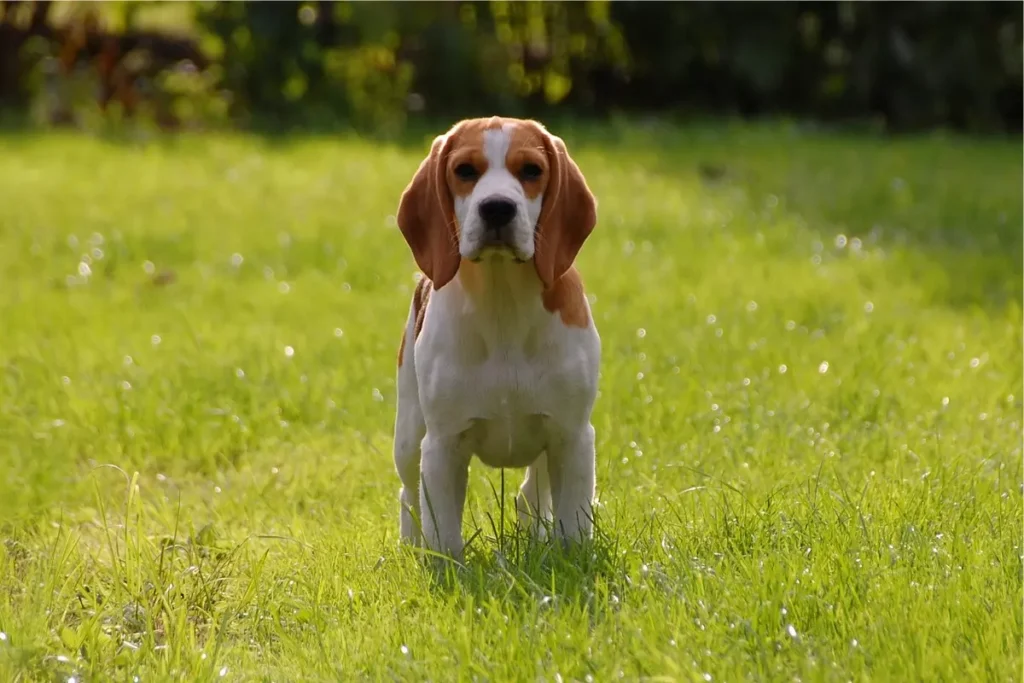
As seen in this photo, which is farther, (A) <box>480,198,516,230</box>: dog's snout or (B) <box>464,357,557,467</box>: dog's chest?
(B) <box>464,357,557,467</box>: dog's chest

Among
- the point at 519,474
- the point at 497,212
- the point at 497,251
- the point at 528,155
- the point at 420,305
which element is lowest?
the point at 519,474

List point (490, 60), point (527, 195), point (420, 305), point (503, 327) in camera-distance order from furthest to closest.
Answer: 1. point (490, 60)
2. point (420, 305)
3. point (503, 327)
4. point (527, 195)

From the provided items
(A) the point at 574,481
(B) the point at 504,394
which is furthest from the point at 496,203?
(A) the point at 574,481

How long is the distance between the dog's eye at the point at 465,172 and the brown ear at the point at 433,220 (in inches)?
2.8

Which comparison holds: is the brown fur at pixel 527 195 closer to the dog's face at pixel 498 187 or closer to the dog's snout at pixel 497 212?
the dog's face at pixel 498 187

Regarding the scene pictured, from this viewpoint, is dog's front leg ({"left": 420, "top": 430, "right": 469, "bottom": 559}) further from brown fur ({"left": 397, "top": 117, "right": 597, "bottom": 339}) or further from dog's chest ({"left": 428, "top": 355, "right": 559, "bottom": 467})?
brown fur ({"left": 397, "top": 117, "right": 597, "bottom": 339})

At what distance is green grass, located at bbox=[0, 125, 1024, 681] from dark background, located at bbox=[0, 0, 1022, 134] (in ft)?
8.23

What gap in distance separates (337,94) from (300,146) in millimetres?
1754

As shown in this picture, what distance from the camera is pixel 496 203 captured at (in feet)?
12.2

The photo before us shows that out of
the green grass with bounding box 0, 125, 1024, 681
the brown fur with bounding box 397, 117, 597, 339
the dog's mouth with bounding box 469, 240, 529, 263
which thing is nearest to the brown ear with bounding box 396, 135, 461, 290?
the brown fur with bounding box 397, 117, 597, 339

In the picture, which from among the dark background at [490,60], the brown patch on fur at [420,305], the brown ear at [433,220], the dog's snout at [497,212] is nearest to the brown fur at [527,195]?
the brown ear at [433,220]

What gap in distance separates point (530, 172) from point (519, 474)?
1549 mm

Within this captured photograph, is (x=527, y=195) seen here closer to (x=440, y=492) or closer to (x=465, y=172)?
(x=465, y=172)

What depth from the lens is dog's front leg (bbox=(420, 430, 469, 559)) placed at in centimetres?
404
